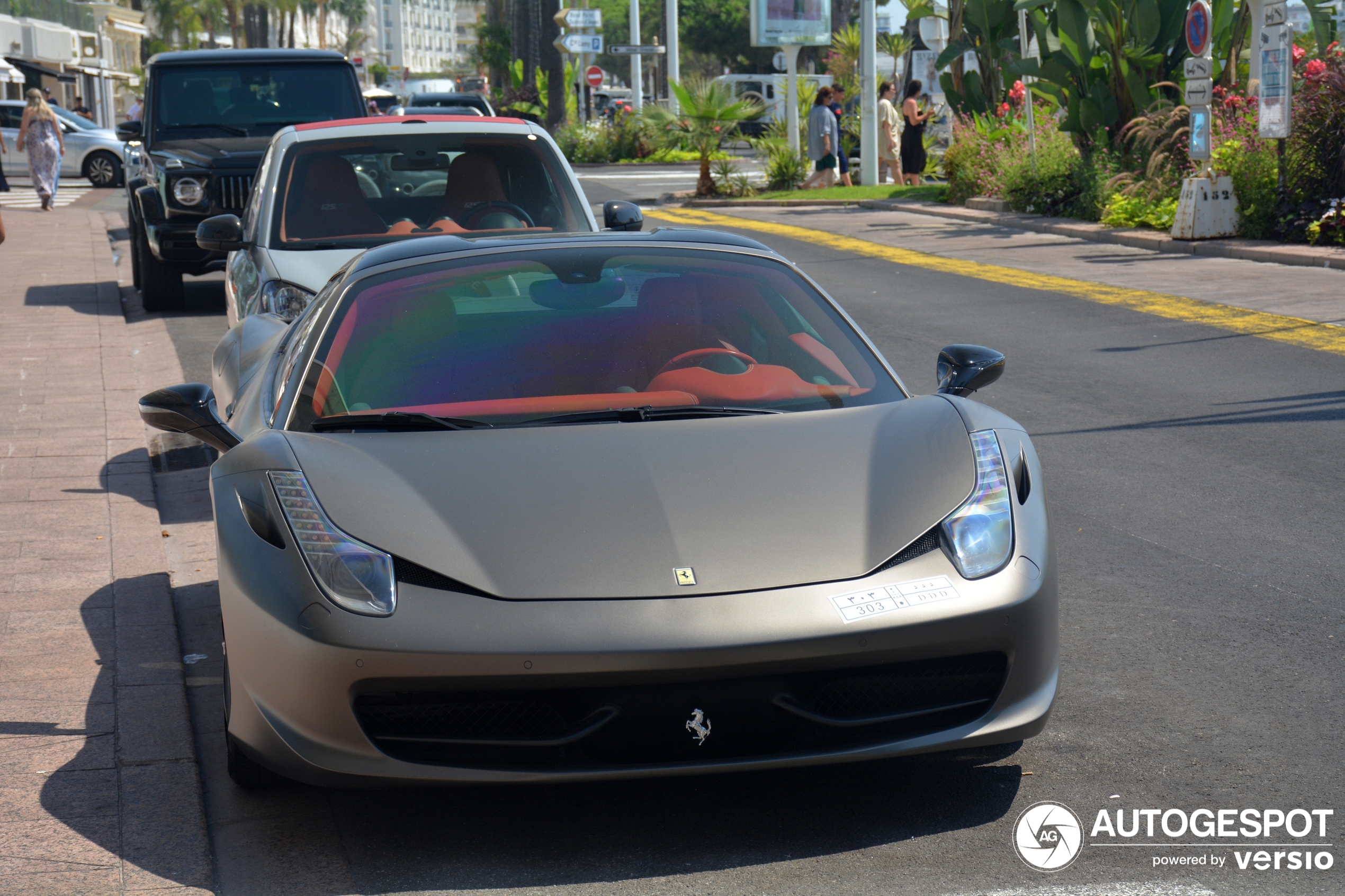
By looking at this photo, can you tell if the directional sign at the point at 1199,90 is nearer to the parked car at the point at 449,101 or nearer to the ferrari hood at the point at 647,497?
the parked car at the point at 449,101

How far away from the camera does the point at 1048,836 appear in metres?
3.34

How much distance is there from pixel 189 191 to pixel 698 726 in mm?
10777

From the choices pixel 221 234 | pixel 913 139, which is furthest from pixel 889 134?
pixel 221 234

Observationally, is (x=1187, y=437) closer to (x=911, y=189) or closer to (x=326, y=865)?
(x=326, y=865)

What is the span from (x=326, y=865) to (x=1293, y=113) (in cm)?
1655

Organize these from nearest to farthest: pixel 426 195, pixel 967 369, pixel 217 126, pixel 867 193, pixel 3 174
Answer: pixel 967 369, pixel 426 195, pixel 217 126, pixel 3 174, pixel 867 193

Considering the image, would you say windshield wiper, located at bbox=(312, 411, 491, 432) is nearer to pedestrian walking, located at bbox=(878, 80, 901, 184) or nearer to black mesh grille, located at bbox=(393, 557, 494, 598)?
black mesh grille, located at bbox=(393, 557, 494, 598)

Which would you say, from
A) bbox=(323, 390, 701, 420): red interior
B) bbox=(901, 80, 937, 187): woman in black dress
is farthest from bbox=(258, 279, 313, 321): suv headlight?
bbox=(901, 80, 937, 187): woman in black dress

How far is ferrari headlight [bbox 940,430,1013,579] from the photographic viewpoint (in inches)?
131

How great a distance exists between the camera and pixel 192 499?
7.00m

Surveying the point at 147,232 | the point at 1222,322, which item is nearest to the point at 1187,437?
the point at 1222,322

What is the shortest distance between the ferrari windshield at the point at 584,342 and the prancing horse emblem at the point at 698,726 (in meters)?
1.11

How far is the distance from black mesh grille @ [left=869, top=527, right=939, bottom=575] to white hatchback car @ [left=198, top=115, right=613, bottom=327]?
16.2 feet

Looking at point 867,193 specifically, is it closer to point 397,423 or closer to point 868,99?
point 868,99
